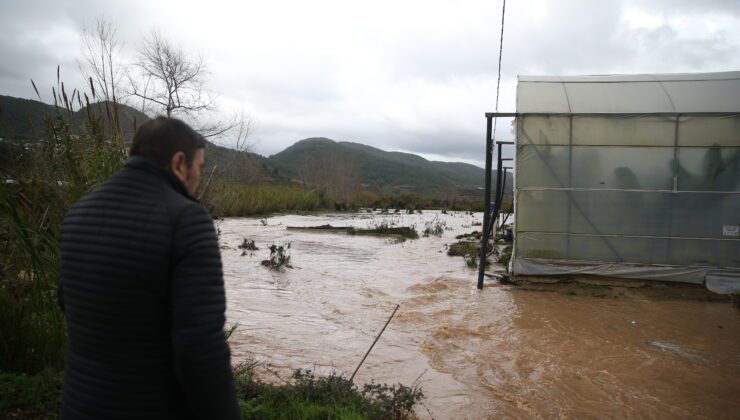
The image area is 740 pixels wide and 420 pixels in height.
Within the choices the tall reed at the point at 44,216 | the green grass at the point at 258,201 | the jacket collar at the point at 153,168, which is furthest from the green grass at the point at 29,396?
the green grass at the point at 258,201

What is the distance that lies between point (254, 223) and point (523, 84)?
45.7ft

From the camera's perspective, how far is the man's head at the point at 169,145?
5.23ft

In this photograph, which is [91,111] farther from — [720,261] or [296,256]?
[720,261]

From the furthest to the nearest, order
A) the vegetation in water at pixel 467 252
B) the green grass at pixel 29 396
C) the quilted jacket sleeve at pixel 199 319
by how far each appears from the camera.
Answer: the vegetation in water at pixel 467 252 < the green grass at pixel 29 396 < the quilted jacket sleeve at pixel 199 319

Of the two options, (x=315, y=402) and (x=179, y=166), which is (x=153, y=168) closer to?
(x=179, y=166)

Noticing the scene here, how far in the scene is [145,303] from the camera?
57.6 inches

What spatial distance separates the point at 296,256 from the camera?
1205cm

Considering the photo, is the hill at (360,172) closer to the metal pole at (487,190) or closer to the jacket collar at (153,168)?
the metal pole at (487,190)

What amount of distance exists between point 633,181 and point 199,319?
9.71 meters

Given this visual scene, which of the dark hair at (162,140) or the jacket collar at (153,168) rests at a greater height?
the dark hair at (162,140)

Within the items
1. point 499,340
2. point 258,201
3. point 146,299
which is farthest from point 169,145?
point 258,201

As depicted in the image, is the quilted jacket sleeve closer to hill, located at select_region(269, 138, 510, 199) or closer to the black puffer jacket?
the black puffer jacket

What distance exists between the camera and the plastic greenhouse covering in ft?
29.3

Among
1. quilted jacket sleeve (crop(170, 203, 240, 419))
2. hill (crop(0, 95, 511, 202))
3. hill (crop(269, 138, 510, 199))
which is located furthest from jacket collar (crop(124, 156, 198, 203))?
hill (crop(269, 138, 510, 199))
